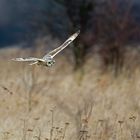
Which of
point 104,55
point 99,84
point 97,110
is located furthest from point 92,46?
point 97,110

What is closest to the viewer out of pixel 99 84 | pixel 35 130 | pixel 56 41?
pixel 35 130

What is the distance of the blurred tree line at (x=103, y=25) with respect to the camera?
18.8m

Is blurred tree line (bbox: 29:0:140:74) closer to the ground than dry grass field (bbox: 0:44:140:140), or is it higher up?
higher up

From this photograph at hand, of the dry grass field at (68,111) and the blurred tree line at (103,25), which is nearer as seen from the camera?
the dry grass field at (68,111)

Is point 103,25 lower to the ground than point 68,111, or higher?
higher

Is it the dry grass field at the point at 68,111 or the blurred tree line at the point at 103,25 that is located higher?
the blurred tree line at the point at 103,25

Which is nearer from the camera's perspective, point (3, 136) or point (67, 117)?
point (3, 136)

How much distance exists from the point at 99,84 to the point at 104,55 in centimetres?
564

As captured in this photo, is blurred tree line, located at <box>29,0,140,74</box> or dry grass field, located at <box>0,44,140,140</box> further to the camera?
blurred tree line, located at <box>29,0,140,74</box>

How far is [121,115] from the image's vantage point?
895cm

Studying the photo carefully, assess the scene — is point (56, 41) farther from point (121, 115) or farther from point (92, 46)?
point (121, 115)

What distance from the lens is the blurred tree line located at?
1878 centimetres

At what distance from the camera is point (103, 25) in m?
19.4

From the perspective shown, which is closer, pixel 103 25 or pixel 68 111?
pixel 68 111
